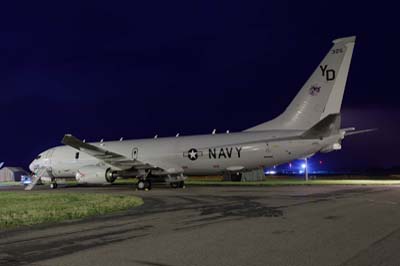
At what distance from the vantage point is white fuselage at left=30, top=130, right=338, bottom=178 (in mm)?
31638

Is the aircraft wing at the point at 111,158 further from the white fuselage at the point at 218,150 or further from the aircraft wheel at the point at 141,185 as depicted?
the white fuselage at the point at 218,150

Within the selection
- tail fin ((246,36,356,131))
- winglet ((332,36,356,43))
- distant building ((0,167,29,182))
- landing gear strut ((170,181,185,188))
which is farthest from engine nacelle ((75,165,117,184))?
distant building ((0,167,29,182))

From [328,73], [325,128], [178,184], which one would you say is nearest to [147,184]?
[178,184]

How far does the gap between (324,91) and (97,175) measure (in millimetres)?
18320

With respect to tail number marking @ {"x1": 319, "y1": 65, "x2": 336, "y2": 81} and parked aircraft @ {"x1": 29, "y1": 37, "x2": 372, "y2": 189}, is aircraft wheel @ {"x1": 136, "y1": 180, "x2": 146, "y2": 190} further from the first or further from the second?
tail number marking @ {"x1": 319, "y1": 65, "x2": 336, "y2": 81}

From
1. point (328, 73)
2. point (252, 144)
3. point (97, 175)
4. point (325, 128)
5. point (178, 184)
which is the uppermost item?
point (328, 73)

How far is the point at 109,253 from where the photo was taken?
8.98 metres

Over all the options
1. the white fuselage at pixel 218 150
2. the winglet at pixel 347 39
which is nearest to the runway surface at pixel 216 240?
the white fuselage at pixel 218 150

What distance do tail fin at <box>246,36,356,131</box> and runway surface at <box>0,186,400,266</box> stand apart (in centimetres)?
1629

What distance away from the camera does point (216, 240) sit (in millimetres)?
10305

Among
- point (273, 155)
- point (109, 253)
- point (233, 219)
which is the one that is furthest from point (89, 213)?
point (273, 155)

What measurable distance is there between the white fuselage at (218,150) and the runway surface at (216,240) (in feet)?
51.3

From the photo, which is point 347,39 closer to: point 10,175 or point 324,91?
point 324,91

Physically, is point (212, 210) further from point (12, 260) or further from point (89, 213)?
point (12, 260)
